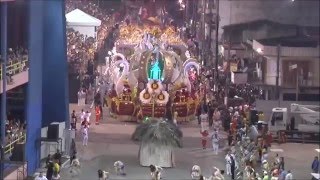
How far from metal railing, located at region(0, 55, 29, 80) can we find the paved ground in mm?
3554

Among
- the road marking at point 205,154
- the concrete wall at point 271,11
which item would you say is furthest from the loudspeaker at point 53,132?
the concrete wall at point 271,11

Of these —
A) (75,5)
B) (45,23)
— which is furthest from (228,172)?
(75,5)

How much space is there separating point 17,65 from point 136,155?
20.1 feet

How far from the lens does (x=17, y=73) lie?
21531 mm

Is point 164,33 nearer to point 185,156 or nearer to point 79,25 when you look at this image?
point 79,25

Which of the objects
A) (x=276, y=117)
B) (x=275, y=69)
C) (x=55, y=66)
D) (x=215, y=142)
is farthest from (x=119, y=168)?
(x=275, y=69)

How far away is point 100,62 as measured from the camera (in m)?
50.6

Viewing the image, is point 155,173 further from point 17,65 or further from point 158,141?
point 17,65

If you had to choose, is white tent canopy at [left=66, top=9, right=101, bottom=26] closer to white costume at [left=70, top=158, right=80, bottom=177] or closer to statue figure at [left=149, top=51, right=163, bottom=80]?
statue figure at [left=149, top=51, right=163, bottom=80]

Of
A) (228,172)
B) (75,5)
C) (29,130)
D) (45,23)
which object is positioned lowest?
(228,172)

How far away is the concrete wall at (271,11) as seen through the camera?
1501 inches

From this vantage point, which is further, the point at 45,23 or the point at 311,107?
the point at 311,107

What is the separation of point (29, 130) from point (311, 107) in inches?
558

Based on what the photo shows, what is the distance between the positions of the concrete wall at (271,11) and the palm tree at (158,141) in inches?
A: 672
